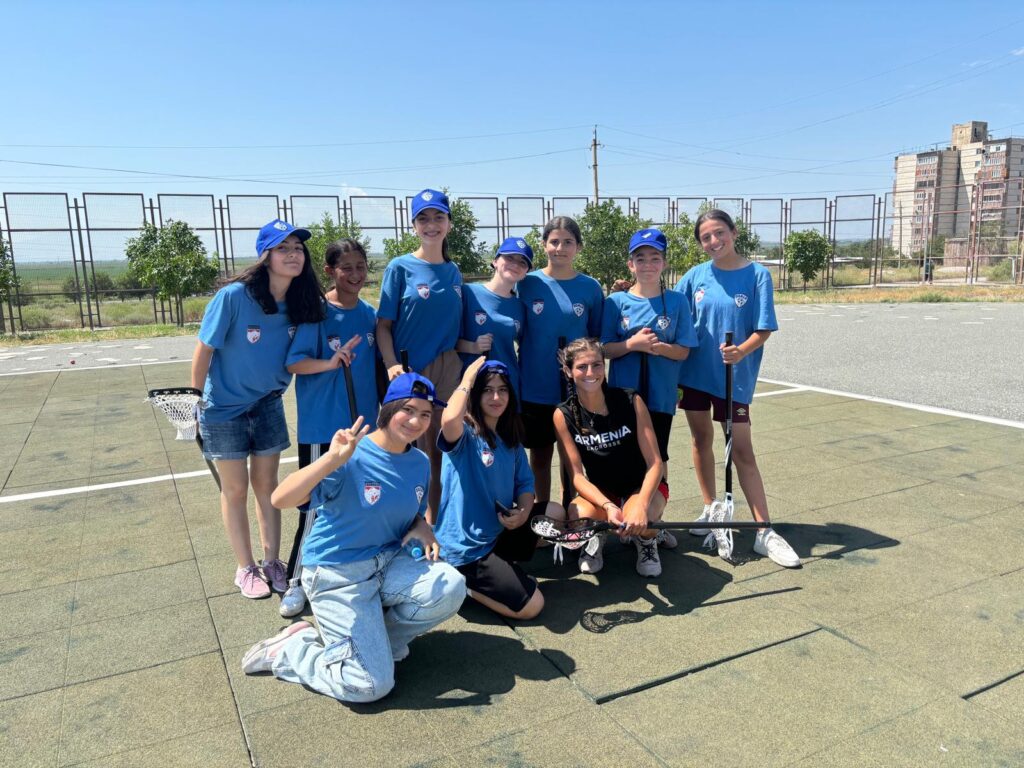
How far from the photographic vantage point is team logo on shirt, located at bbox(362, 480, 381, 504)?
295cm

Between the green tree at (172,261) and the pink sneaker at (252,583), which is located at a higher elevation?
the green tree at (172,261)

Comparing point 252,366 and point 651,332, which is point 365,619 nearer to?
point 252,366

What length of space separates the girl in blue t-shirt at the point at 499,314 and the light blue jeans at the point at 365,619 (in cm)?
122

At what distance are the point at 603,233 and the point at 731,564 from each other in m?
20.3

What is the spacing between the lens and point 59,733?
2543 mm

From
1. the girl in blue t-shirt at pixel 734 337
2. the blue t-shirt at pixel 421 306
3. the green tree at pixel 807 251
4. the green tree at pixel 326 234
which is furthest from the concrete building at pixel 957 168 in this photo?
the blue t-shirt at pixel 421 306

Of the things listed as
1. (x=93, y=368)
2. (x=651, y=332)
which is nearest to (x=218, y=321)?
(x=651, y=332)

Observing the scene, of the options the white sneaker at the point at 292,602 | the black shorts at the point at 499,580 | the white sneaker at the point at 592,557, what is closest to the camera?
the black shorts at the point at 499,580

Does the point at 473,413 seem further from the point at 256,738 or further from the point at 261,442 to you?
the point at 256,738

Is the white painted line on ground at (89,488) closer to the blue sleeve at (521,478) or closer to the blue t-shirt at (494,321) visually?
the blue t-shirt at (494,321)

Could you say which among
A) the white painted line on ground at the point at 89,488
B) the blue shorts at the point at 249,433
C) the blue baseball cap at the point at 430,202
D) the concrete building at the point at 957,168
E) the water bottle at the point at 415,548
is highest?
the concrete building at the point at 957,168

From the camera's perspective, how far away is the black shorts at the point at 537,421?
4074 mm

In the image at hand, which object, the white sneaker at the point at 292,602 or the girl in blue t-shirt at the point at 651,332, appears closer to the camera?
the white sneaker at the point at 292,602

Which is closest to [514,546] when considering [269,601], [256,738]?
[269,601]
